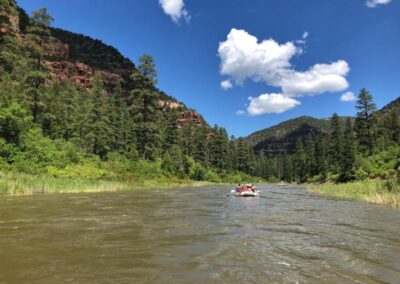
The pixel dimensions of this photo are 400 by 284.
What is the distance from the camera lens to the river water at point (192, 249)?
20.2ft

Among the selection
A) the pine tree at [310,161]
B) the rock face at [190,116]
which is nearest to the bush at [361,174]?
the pine tree at [310,161]

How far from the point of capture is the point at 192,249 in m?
8.34

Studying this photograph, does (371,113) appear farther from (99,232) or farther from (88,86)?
(88,86)

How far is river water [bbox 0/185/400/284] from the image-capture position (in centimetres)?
616

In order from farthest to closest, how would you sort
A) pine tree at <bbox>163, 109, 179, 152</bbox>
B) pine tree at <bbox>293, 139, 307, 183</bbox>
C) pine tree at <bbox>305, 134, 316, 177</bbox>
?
pine tree at <bbox>293, 139, 307, 183</bbox>
pine tree at <bbox>305, 134, 316, 177</bbox>
pine tree at <bbox>163, 109, 179, 152</bbox>

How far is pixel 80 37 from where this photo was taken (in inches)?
6329

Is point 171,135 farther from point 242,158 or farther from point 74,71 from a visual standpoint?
point 74,71

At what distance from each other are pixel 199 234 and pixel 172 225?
183 cm

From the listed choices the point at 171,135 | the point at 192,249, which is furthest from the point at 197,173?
the point at 192,249

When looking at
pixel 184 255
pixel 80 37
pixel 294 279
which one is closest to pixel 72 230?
pixel 184 255

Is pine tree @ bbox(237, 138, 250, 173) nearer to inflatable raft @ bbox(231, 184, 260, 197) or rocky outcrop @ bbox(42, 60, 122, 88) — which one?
rocky outcrop @ bbox(42, 60, 122, 88)

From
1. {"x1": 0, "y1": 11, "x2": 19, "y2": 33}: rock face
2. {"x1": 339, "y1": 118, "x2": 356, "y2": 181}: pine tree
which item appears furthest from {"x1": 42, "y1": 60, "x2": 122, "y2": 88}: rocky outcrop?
{"x1": 339, "y1": 118, "x2": 356, "y2": 181}: pine tree

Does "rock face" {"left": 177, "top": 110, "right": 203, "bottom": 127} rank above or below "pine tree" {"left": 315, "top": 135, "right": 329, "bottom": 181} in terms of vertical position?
above

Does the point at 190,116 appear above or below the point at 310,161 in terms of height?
above
